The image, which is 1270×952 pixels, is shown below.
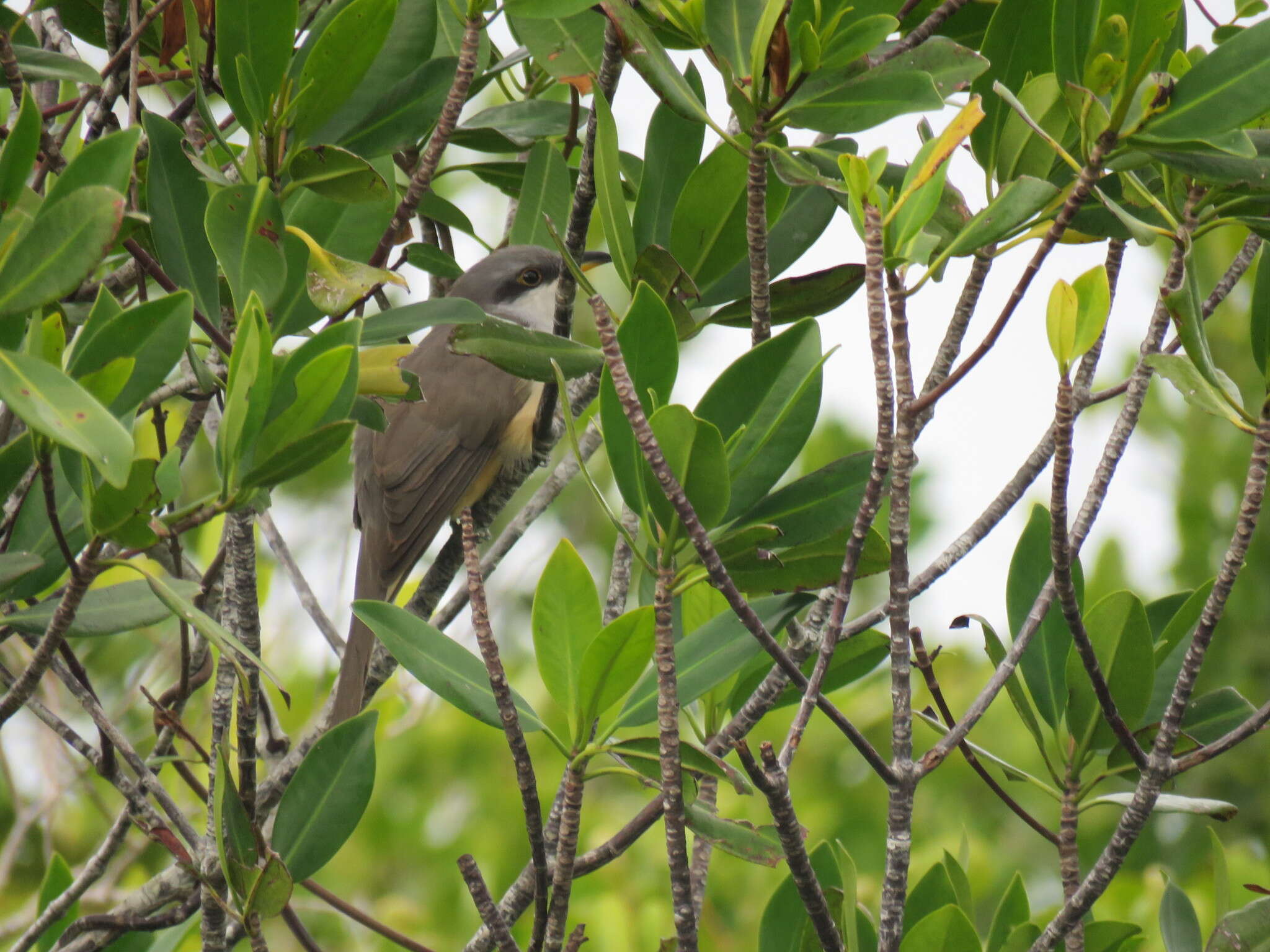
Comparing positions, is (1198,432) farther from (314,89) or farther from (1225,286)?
(314,89)

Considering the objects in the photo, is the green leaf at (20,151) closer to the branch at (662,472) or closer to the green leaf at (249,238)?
the green leaf at (249,238)

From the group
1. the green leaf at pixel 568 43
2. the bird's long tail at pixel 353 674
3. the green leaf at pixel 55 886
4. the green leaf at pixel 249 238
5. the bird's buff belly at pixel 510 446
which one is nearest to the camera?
the green leaf at pixel 249 238

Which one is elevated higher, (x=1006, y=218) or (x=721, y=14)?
(x=721, y=14)

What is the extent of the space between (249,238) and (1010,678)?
1352mm

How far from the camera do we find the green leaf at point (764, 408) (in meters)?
1.73

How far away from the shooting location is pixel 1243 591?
27.2 feet

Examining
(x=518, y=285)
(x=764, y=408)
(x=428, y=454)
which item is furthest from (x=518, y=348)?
(x=518, y=285)

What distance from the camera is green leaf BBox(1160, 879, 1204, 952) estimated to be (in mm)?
2035

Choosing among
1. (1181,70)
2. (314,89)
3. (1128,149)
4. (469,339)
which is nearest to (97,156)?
(314,89)

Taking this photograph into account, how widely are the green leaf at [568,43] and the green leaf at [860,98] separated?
1.66ft

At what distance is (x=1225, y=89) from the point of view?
1.59 metres

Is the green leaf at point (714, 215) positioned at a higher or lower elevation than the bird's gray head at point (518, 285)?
lower

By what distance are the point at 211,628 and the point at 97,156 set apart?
2.12 ft

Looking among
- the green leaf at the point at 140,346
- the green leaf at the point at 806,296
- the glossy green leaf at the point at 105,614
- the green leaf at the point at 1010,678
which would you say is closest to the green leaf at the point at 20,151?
the green leaf at the point at 140,346
